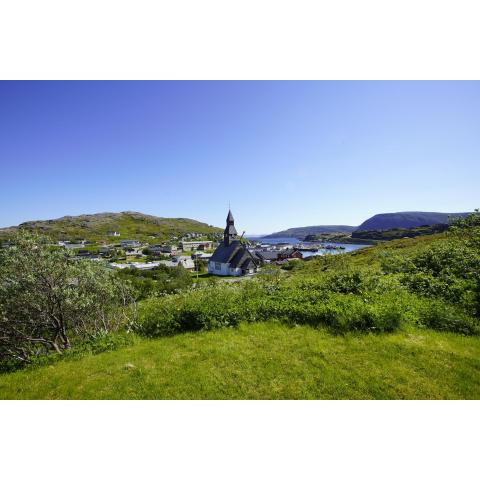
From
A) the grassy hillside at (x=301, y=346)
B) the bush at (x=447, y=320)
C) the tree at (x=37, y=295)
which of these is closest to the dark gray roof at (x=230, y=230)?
the grassy hillside at (x=301, y=346)

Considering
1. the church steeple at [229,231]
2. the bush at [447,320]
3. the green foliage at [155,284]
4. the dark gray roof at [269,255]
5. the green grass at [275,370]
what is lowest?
the dark gray roof at [269,255]

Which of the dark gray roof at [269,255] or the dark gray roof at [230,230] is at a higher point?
the dark gray roof at [230,230]

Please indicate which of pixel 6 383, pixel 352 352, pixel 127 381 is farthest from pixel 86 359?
pixel 352 352

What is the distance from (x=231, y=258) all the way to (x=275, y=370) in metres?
66.7

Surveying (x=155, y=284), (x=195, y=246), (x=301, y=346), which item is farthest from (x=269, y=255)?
(x=301, y=346)

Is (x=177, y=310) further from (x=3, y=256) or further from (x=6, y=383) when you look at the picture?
(x=3, y=256)

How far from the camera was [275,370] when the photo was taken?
5.74 metres

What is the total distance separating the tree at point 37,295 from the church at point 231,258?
6048 cm

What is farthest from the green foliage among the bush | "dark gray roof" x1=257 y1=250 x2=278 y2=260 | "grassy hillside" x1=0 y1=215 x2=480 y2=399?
"dark gray roof" x1=257 y1=250 x2=278 y2=260

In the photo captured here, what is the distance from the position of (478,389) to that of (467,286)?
5718 mm

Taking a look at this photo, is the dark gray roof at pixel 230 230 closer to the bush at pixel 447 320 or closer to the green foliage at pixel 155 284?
the green foliage at pixel 155 284

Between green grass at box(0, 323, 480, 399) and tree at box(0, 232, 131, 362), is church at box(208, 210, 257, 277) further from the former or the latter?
green grass at box(0, 323, 480, 399)

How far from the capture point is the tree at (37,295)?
8984mm

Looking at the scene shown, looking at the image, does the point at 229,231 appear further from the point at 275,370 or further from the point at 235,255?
the point at 275,370
